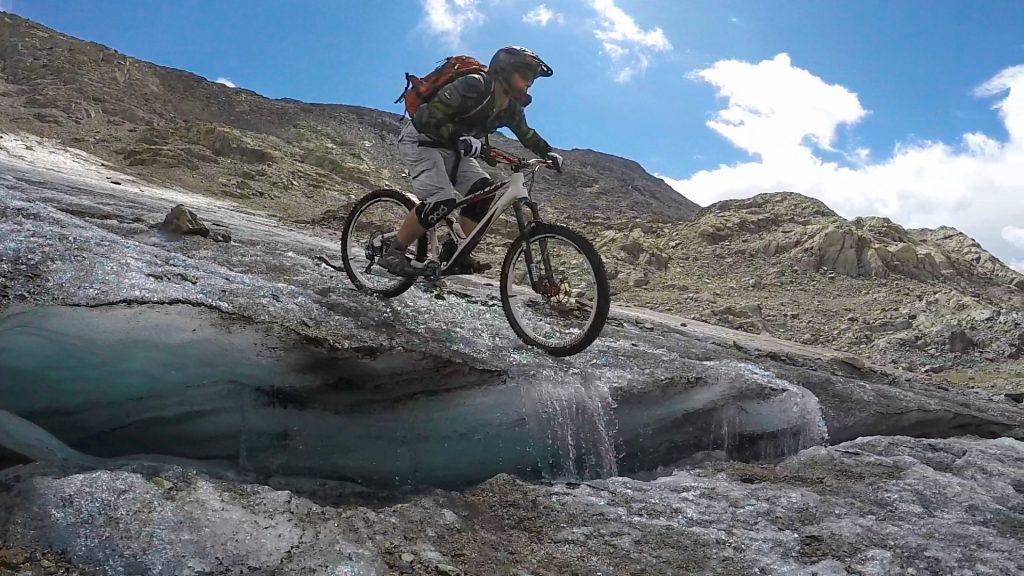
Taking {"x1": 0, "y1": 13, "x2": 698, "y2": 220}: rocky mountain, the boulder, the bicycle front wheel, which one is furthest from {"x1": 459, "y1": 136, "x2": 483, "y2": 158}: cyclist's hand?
{"x1": 0, "y1": 13, "x2": 698, "y2": 220}: rocky mountain

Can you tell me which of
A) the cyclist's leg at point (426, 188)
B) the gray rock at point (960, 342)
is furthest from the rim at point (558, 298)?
the gray rock at point (960, 342)

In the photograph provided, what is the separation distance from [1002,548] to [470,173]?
4.17 metres

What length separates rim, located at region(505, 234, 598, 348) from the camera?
15.2 ft

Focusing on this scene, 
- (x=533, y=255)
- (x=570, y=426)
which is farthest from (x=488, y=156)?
(x=570, y=426)

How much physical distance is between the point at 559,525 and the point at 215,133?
30441 millimetres

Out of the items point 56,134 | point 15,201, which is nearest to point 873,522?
point 15,201

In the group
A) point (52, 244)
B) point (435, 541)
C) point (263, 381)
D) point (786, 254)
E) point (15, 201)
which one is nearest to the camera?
point (435, 541)

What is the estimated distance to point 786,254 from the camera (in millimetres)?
21703

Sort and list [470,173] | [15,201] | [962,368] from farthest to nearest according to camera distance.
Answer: [962,368] < [15,201] < [470,173]

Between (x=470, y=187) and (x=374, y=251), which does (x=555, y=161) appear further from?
(x=374, y=251)

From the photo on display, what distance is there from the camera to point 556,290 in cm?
483

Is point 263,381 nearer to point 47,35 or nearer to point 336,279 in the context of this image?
point 336,279

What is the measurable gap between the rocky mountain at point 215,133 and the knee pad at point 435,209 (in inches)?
638

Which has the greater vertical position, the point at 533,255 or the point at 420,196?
the point at 420,196
